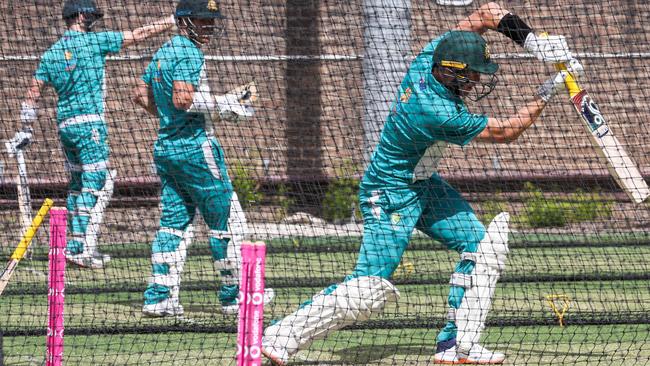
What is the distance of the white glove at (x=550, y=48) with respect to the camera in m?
5.94

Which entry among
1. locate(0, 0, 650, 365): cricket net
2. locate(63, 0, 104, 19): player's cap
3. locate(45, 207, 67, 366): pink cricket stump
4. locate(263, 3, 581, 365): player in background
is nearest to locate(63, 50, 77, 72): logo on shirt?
locate(63, 0, 104, 19): player's cap

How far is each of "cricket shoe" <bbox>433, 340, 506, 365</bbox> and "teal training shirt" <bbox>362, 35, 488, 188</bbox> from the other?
36.0 inches

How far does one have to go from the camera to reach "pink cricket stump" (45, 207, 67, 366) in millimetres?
4980

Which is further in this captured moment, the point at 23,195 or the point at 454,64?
the point at 23,195

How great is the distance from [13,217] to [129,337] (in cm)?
493

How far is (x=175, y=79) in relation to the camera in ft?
23.1

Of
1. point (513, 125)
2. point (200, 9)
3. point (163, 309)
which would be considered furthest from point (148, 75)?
point (513, 125)

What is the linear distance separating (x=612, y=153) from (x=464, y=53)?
42.0 inches

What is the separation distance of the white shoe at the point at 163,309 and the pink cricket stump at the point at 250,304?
3351 millimetres

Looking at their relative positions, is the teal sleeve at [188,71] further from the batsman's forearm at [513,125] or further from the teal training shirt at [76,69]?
the teal training shirt at [76,69]

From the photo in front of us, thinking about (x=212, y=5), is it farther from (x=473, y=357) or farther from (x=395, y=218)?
(x=473, y=357)

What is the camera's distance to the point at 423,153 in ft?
19.5

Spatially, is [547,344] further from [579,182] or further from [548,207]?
[579,182]

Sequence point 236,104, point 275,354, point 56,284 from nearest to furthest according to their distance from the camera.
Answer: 1. point 56,284
2. point 275,354
3. point 236,104
